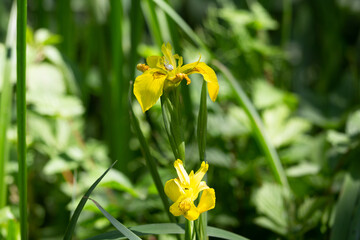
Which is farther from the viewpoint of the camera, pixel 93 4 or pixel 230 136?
pixel 93 4

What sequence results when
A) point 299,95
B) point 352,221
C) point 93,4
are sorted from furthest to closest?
point 299,95
point 93,4
point 352,221

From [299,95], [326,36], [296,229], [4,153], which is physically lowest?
[296,229]

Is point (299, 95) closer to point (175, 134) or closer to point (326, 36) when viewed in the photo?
point (326, 36)

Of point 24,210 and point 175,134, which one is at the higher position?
point 175,134

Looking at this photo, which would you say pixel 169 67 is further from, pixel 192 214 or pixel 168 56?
pixel 192 214

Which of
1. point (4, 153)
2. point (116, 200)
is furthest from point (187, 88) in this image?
point (4, 153)

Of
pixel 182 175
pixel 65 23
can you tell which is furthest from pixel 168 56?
pixel 65 23

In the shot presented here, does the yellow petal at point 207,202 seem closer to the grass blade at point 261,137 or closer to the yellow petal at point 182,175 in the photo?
the yellow petal at point 182,175
